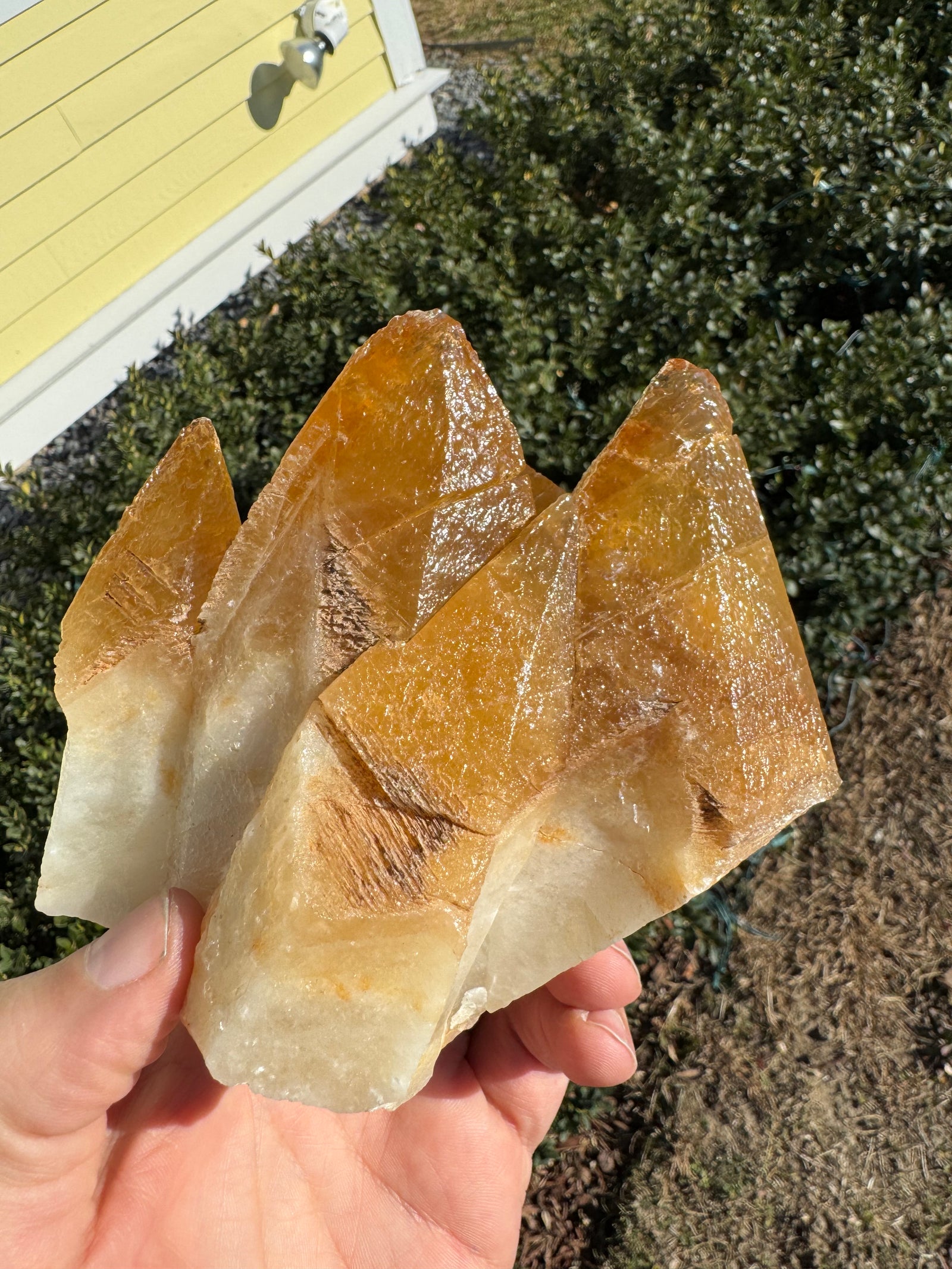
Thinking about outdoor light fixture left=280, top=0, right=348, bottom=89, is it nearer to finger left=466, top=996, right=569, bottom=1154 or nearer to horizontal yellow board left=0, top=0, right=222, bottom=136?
horizontal yellow board left=0, top=0, right=222, bottom=136

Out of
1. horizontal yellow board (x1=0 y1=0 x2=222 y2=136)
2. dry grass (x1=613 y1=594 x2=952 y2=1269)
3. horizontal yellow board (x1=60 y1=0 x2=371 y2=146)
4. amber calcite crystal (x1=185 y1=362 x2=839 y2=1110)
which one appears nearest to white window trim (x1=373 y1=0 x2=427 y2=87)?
horizontal yellow board (x1=60 y1=0 x2=371 y2=146)

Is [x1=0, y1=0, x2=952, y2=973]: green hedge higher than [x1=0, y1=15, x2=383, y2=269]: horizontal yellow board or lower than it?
lower

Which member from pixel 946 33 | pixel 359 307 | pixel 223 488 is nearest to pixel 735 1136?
pixel 223 488

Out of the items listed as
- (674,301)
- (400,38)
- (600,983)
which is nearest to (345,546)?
(600,983)

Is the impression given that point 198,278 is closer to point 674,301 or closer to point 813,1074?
point 674,301

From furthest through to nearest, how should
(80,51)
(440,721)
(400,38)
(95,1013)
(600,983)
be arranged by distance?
1. (400,38)
2. (80,51)
3. (600,983)
4. (95,1013)
5. (440,721)

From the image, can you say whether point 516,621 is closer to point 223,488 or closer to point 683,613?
point 683,613
